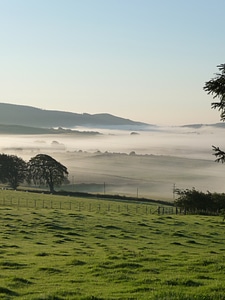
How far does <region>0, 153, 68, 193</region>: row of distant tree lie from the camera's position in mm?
116250

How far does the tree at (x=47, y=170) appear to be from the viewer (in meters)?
117

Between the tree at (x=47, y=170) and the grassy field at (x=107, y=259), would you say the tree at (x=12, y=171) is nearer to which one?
the tree at (x=47, y=170)

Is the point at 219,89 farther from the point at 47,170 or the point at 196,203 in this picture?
the point at 47,170

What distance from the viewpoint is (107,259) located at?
75.4 ft

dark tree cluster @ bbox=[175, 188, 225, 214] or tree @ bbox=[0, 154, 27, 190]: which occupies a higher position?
tree @ bbox=[0, 154, 27, 190]

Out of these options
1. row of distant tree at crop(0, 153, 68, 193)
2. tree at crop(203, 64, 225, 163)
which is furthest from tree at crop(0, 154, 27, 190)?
tree at crop(203, 64, 225, 163)

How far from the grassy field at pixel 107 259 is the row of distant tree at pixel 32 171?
71.6 m

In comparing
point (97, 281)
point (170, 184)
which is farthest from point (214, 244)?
point (170, 184)

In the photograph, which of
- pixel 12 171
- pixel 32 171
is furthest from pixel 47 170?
pixel 12 171

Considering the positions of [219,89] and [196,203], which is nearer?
[219,89]

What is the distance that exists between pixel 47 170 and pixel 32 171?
388cm

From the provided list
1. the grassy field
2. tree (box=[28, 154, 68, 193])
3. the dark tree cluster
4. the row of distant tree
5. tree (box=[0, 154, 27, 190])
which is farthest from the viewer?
tree (box=[28, 154, 68, 193])

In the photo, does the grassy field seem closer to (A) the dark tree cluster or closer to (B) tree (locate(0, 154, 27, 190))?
(A) the dark tree cluster

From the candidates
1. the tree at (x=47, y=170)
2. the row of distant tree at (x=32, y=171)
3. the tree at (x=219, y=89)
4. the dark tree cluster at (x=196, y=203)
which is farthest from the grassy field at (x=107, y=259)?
the row of distant tree at (x=32, y=171)
